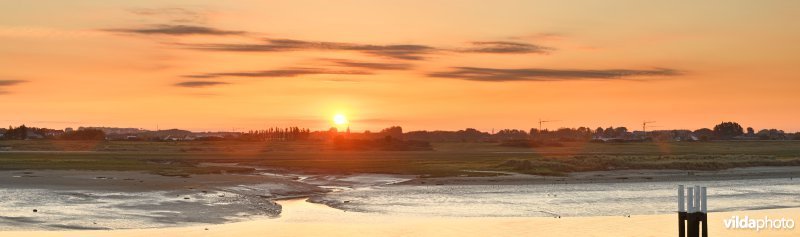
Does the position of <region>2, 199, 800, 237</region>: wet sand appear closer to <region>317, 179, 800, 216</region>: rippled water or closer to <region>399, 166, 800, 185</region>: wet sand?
<region>317, 179, 800, 216</region>: rippled water

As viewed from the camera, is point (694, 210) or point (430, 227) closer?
point (694, 210)

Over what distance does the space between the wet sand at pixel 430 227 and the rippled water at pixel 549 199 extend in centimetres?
288

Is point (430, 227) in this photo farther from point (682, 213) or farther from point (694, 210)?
point (694, 210)

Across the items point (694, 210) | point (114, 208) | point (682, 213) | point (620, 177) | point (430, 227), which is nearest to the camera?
point (694, 210)

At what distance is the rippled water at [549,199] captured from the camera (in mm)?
45062

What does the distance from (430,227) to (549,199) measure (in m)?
16.7

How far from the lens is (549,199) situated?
52219mm

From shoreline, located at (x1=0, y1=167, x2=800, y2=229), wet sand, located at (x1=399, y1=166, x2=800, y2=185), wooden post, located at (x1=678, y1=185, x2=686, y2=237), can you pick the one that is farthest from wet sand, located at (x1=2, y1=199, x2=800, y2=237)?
wet sand, located at (x1=399, y1=166, x2=800, y2=185)

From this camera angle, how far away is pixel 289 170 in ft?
264

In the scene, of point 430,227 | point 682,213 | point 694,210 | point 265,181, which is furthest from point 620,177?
point 694,210

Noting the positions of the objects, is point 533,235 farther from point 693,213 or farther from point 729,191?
point 729,191

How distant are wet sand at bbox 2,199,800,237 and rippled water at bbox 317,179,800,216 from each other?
2.88 metres

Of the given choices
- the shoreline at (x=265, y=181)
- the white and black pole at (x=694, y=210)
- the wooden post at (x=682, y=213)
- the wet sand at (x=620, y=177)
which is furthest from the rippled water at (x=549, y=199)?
the white and black pole at (x=694, y=210)

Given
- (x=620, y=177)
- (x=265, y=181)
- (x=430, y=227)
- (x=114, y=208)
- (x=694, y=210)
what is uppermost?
(x=620, y=177)
